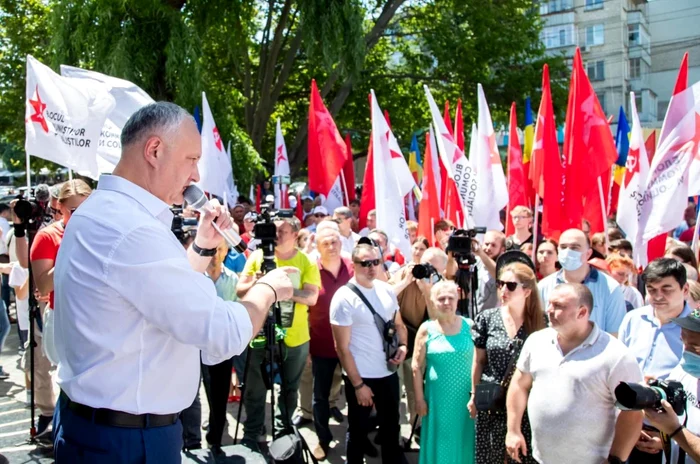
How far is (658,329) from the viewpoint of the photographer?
414cm

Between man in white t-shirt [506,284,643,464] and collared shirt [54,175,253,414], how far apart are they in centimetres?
212

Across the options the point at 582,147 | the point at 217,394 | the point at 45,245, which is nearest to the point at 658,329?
the point at 217,394

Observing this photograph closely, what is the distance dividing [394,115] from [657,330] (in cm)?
1835

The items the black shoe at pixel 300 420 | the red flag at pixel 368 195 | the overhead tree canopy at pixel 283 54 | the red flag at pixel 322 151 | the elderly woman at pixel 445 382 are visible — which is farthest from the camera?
the overhead tree canopy at pixel 283 54

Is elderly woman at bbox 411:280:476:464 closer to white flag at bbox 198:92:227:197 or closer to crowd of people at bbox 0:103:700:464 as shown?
crowd of people at bbox 0:103:700:464

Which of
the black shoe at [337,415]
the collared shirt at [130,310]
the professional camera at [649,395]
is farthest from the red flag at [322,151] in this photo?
the collared shirt at [130,310]

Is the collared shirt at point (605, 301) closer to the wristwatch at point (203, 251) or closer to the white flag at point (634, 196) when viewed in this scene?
the white flag at point (634, 196)

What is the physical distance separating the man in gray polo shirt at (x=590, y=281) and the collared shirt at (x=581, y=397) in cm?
125

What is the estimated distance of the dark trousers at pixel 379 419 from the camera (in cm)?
505

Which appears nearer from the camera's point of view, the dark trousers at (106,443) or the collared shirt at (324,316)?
the dark trousers at (106,443)

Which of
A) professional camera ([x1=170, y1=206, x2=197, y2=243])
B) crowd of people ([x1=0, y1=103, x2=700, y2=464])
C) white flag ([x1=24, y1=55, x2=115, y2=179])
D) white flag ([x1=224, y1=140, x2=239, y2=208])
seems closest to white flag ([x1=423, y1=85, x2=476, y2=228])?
crowd of people ([x1=0, y1=103, x2=700, y2=464])

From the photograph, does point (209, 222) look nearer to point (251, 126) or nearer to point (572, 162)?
point (572, 162)

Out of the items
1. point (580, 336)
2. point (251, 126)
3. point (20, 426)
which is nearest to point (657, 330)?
point (580, 336)

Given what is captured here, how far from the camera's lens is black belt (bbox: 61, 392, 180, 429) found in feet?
6.71
